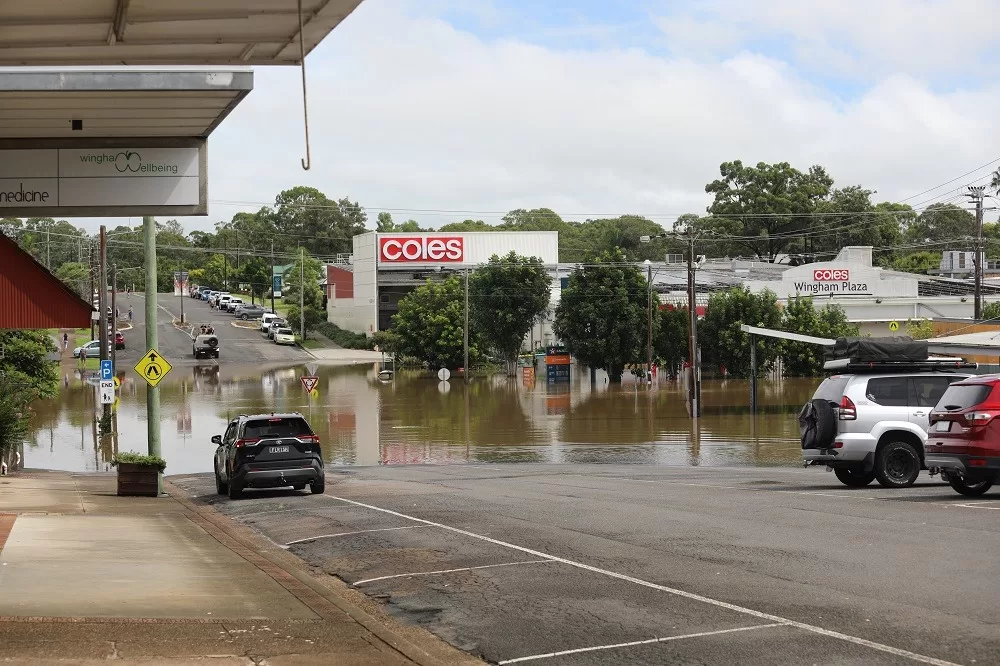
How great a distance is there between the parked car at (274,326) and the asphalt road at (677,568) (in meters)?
90.5

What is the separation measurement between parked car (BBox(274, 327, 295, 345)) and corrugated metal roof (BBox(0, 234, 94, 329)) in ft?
308

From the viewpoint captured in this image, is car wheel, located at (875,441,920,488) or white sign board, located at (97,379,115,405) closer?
car wheel, located at (875,441,920,488)

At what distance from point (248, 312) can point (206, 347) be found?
36836mm

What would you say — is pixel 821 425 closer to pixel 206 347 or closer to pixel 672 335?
pixel 672 335

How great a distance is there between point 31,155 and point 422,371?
80.9m

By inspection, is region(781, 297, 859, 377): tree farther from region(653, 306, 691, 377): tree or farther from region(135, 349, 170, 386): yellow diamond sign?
region(135, 349, 170, 386): yellow diamond sign

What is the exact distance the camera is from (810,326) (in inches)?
2948

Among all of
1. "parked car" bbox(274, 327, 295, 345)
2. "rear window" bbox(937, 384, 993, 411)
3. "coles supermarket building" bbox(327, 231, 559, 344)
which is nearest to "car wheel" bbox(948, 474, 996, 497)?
"rear window" bbox(937, 384, 993, 411)

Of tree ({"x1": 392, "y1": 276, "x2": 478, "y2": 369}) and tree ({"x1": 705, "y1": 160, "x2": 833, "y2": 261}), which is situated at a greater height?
tree ({"x1": 705, "y1": 160, "x2": 833, "y2": 261})

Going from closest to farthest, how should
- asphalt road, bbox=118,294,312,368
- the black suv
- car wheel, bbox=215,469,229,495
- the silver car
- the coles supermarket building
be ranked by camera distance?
the silver car, the black suv, car wheel, bbox=215,469,229,495, asphalt road, bbox=118,294,312,368, the coles supermarket building

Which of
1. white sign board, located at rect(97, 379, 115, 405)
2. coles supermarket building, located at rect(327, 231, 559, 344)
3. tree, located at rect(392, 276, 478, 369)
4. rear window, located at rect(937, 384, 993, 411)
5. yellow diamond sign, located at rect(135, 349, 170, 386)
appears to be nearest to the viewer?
rear window, located at rect(937, 384, 993, 411)

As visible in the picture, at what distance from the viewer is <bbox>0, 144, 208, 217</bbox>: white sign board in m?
12.5

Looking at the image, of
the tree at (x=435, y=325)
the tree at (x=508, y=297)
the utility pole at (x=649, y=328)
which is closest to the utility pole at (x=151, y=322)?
the utility pole at (x=649, y=328)

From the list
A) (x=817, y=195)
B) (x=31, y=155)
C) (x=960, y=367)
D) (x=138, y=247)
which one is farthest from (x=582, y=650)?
(x=138, y=247)
